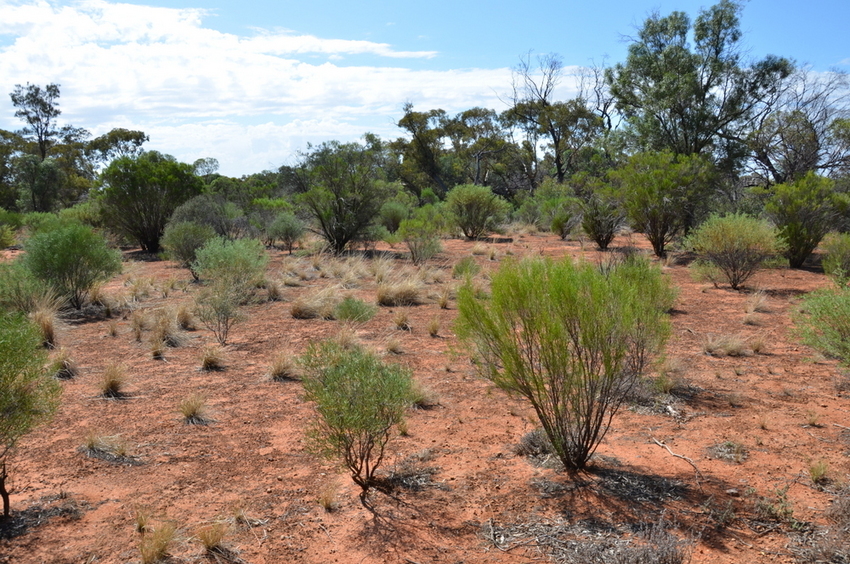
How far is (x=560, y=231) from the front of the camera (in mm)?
25797

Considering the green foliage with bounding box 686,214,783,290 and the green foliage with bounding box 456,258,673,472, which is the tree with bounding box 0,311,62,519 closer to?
the green foliage with bounding box 456,258,673,472

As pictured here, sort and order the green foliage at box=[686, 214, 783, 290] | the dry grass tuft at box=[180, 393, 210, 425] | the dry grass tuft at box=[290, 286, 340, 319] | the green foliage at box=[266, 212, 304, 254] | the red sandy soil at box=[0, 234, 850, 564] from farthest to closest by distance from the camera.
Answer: the green foliage at box=[266, 212, 304, 254] → the green foliage at box=[686, 214, 783, 290] → the dry grass tuft at box=[290, 286, 340, 319] → the dry grass tuft at box=[180, 393, 210, 425] → the red sandy soil at box=[0, 234, 850, 564]

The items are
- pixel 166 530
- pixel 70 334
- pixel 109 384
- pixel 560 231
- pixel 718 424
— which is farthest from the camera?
pixel 560 231

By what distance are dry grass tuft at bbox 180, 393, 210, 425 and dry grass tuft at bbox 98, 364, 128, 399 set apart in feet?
4.00

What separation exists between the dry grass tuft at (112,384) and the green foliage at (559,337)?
458cm

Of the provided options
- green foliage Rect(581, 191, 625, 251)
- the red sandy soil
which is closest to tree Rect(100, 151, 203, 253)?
green foliage Rect(581, 191, 625, 251)

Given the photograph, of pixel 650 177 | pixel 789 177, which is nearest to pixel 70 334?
pixel 650 177

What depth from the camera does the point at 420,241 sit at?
63.5ft

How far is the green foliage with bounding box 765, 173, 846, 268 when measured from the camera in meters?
16.8

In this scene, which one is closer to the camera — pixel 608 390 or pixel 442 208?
pixel 608 390

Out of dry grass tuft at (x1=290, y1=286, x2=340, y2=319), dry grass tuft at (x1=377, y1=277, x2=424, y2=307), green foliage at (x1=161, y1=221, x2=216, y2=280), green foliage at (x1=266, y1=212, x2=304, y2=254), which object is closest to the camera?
dry grass tuft at (x1=290, y1=286, x2=340, y2=319)

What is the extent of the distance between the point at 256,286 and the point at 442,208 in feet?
48.9

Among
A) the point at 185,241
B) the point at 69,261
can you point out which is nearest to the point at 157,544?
the point at 69,261

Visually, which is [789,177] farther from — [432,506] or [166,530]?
[166,530]
